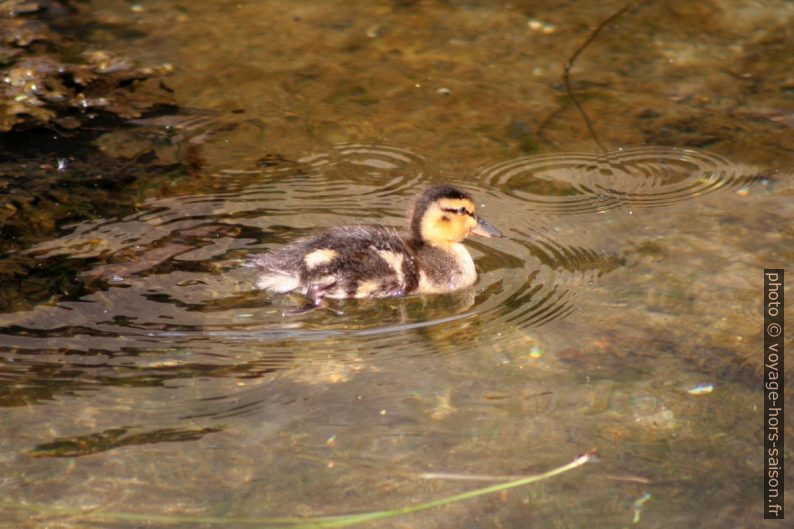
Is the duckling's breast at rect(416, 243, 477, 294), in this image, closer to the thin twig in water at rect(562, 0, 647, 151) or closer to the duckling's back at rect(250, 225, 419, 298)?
the duckling's back at rect(250, 225, 419, 298)

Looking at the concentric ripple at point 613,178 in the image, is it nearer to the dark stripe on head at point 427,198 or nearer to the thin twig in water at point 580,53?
the thin twig in water at point 580,53

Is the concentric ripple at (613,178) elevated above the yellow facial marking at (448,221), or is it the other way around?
the yellow facial marking at (448,221)

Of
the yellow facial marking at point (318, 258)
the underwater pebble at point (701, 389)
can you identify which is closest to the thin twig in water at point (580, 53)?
the yellow facial marking at point (318, 258)

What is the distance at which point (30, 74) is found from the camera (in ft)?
22.6

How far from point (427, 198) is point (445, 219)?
126 millimetres

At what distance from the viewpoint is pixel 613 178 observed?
5938 millimetres

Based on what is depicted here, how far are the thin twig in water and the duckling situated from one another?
138 cm

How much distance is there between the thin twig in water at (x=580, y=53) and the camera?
21.3 feet

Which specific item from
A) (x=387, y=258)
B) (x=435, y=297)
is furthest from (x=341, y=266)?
(x=435, y=297)

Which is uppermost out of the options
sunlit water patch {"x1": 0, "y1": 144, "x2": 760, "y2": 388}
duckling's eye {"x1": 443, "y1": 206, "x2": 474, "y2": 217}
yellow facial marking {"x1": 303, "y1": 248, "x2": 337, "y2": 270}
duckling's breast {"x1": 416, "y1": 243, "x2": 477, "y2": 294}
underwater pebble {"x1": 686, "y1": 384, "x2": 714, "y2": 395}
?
duckling's eye {"x1": 443, "y1": 206, "x2": 474, "y2": 217}

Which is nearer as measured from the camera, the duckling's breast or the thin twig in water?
the duckling's breast

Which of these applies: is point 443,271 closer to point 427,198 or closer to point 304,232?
point 427,198

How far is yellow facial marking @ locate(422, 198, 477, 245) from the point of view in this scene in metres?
5.23

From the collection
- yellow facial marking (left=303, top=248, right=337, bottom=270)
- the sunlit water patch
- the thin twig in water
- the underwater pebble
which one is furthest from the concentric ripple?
the underwater pebble
